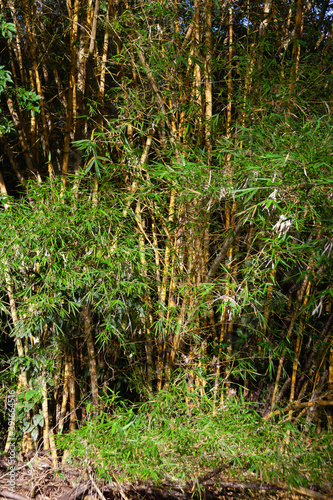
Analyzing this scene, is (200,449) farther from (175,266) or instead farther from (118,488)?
(175,266)

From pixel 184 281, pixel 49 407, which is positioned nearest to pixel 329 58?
pixel 184 281

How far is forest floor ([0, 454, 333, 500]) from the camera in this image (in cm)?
179

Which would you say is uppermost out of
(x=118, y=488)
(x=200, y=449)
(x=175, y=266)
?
(x=175, y=266)

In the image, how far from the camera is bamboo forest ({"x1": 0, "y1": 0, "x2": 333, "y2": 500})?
1.75m

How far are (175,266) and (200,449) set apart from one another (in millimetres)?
892

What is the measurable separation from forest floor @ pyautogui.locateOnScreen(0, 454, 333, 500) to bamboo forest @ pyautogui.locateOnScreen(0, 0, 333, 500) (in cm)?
1

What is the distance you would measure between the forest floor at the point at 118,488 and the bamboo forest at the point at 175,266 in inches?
0.4

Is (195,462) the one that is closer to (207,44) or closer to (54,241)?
(54,241)

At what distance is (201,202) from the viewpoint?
193 centimetres

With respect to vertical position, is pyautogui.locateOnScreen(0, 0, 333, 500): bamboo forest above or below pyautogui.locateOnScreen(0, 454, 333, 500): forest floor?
above

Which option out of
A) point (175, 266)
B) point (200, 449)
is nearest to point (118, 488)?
point (200, 449)

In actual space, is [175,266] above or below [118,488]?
above

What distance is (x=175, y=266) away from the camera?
6.93 feet

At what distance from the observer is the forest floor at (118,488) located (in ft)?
5.87
